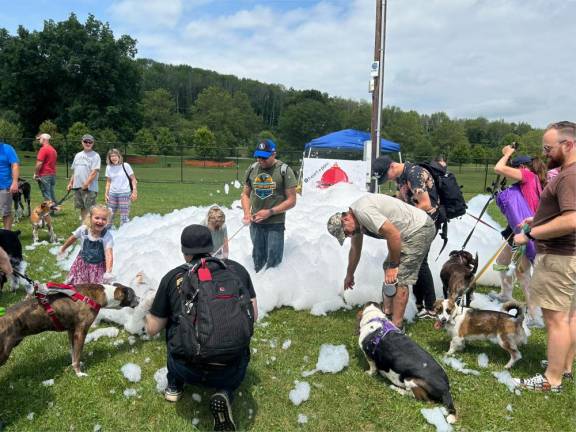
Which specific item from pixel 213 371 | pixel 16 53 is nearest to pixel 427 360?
pixel 213 371

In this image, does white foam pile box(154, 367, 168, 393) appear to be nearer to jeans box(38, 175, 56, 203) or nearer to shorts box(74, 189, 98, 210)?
shorts box(74, 189, 98, 210)

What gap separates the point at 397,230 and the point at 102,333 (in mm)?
3319

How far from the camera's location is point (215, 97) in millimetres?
94062

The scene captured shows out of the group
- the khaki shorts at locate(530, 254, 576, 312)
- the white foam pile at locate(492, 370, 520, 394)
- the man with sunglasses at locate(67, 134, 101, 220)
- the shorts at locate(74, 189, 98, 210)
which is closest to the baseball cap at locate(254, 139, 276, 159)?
the khaki shorts at locate(530, 254, 576, 312)

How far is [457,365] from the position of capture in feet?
13.2

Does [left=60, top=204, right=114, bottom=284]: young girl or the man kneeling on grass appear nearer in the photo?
the man kneeling on grass

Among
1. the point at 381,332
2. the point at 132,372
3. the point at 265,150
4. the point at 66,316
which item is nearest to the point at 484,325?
the point at 381,332

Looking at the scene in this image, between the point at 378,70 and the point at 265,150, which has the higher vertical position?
the point at 378,70

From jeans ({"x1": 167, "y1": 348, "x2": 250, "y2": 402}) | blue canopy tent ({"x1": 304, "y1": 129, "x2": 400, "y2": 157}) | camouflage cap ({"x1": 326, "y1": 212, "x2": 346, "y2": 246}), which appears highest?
blue canopy tent ({"x1": 304, "y1": 129, "x2": 400, "y2": 157})

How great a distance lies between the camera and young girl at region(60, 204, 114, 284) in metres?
4.70

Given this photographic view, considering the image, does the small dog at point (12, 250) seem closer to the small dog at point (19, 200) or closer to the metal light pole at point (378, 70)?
the small dog at point (19, 200)

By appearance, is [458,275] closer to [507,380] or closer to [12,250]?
[507,380]

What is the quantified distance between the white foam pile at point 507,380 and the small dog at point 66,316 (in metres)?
3.53

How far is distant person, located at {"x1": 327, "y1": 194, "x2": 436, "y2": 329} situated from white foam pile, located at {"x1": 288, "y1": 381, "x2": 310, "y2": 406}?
4.26ft
